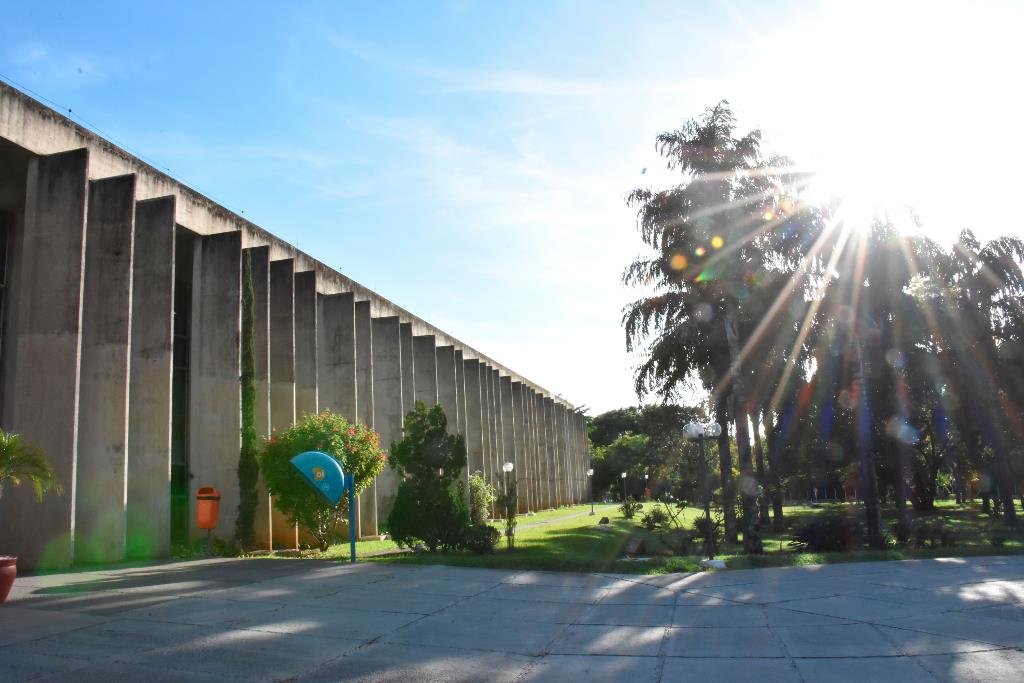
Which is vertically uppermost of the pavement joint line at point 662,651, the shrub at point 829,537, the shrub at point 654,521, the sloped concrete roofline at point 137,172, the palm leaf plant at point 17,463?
the sloped concrete roofline at point 137,172

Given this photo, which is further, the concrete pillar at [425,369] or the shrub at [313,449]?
the concrete pillar at [425,369]

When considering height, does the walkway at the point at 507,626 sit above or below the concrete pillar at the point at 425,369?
below

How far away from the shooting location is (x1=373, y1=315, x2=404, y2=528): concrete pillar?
29.4 metres

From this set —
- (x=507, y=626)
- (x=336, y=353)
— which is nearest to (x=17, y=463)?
(x=507, y=626)

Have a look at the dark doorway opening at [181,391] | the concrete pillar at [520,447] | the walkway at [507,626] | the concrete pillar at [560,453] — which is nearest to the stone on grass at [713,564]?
the walkway at [507,626]

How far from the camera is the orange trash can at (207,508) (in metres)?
16.7

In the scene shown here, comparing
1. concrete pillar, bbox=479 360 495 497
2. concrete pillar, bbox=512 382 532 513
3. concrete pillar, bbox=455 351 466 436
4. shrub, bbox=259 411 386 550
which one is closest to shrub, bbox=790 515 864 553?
shrub, bbox=259 411 386 550

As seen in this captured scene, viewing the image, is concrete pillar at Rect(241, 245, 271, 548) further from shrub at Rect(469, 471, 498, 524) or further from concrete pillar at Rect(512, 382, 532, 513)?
concrete pillar at Rect(512, 382, 532, 513)

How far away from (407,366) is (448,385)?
6112 mm

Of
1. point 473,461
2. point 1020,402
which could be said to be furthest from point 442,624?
point 473,461

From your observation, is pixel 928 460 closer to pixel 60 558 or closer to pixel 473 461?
pixel 473 461

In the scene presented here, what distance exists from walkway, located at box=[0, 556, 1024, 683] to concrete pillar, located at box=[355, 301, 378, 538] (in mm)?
14568

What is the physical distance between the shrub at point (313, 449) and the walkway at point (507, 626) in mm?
6505

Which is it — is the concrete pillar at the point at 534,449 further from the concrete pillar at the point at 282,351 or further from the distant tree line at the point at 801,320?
the concrete pillar at the point at 282,351
